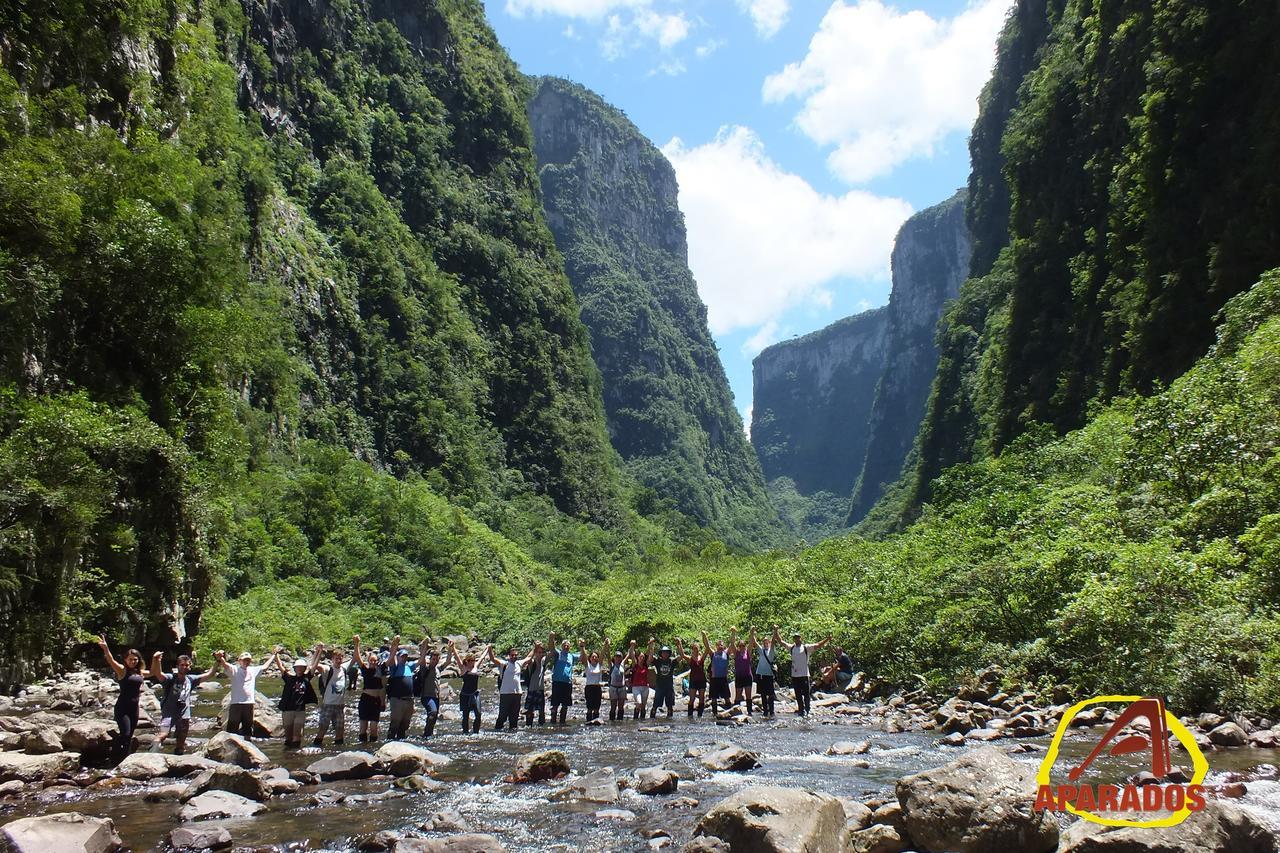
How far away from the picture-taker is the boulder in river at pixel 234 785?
913 cm

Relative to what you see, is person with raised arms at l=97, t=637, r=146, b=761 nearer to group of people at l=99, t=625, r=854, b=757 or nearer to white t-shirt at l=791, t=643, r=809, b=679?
group of people at l=99, t=625, r=854, b=757

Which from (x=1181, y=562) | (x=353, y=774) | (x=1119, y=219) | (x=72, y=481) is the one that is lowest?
(x=353, y=774)

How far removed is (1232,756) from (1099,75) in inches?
1517

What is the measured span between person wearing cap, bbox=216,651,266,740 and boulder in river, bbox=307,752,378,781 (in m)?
2.81

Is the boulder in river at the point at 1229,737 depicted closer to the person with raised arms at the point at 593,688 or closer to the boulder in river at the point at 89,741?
the person with raised arms at the point at 593,688

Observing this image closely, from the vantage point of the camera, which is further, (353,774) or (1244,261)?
(1244,261)

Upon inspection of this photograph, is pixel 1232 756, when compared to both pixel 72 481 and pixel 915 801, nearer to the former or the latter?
pixel 915 801

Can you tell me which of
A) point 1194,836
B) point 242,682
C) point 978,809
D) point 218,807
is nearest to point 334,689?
point 242,682

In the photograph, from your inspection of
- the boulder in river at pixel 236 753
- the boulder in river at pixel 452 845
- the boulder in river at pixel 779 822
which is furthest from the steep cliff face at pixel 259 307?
the boulder in river at pixel 779 822

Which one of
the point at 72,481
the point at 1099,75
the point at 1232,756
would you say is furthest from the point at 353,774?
the point at 1099,75

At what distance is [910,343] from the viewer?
17400 centimetres

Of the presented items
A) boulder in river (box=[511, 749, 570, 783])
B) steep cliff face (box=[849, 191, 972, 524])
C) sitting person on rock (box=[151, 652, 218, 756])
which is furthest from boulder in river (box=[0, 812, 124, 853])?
steep cliff face (box=[849, 191, 972, 524])

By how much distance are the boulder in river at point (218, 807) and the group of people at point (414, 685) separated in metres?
2.93

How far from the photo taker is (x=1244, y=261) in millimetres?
25234
